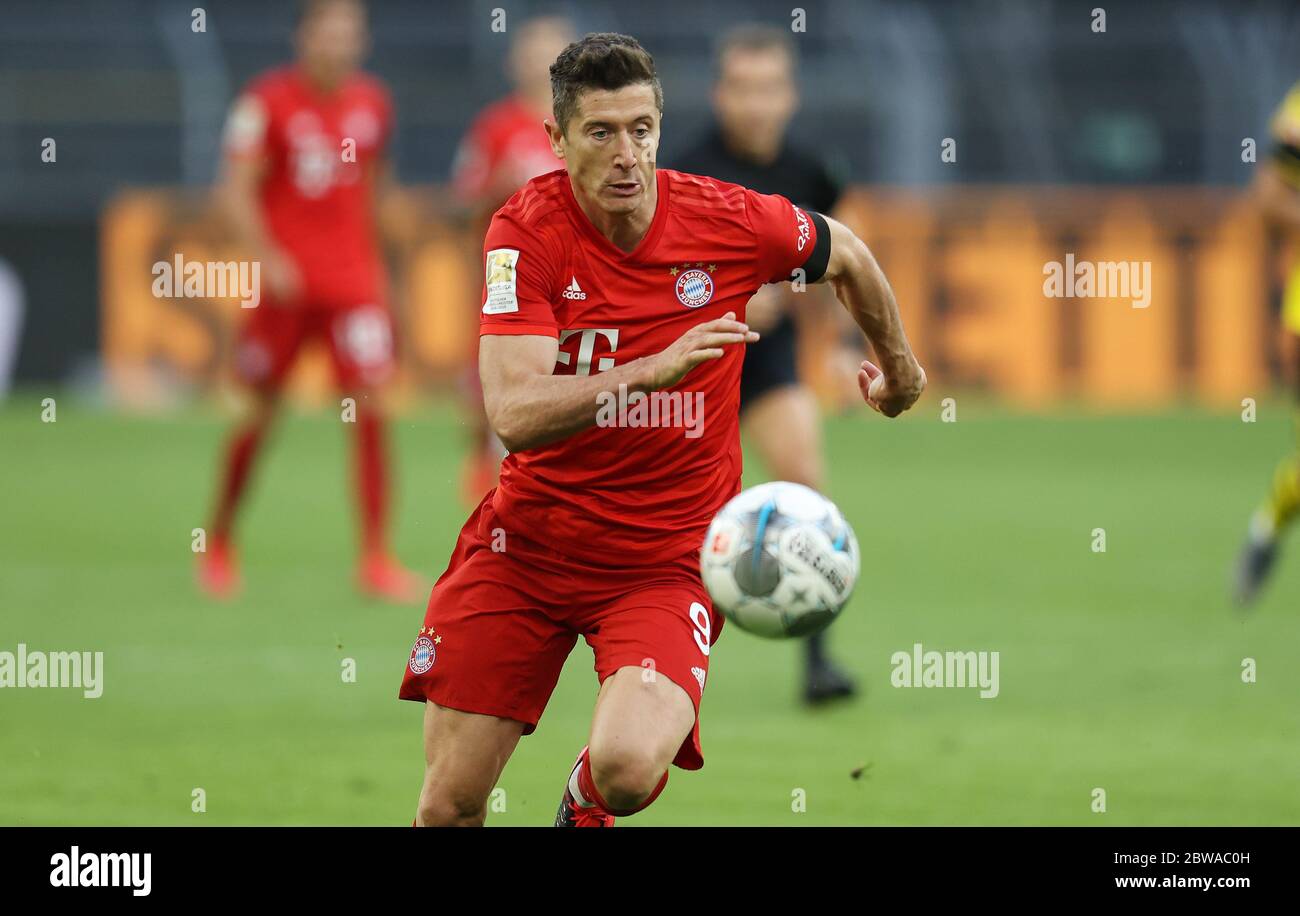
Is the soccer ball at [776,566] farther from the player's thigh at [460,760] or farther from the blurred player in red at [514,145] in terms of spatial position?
the blurred player in red at [514,145]

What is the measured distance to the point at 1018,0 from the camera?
71.1ft

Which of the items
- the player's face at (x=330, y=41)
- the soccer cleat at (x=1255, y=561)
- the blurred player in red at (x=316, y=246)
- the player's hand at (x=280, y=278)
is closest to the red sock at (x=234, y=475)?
the blurred player in red at (x=316, y=246)

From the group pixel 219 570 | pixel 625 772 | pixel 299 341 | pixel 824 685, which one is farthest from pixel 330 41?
pixel 625 772

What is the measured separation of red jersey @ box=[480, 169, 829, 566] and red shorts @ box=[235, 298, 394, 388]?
500 centimetres

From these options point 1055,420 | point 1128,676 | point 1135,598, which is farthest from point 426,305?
point 1128,676

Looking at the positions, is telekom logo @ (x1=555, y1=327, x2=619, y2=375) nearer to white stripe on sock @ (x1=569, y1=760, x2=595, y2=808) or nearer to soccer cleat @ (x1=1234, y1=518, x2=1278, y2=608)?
white stripe on sock @ (x1=569, y1=760, x2=595, y2=808)

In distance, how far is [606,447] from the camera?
16.5 ft

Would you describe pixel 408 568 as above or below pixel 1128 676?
above

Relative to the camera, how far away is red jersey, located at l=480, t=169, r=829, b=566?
4914 mm

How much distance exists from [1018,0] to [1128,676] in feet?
48.9

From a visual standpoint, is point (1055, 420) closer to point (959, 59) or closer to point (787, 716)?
point (959, 59)

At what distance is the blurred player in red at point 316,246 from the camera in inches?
394

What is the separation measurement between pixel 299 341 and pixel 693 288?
18.3 ft

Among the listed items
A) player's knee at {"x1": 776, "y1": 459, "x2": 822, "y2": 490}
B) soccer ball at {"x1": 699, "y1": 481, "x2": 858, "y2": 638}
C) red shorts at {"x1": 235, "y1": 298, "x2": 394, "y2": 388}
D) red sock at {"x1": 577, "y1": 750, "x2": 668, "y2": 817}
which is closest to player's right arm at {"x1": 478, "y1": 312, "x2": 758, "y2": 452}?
soccer ball at {"x1": 699, "y1": 481, "x2": 858, "y2": 638}
